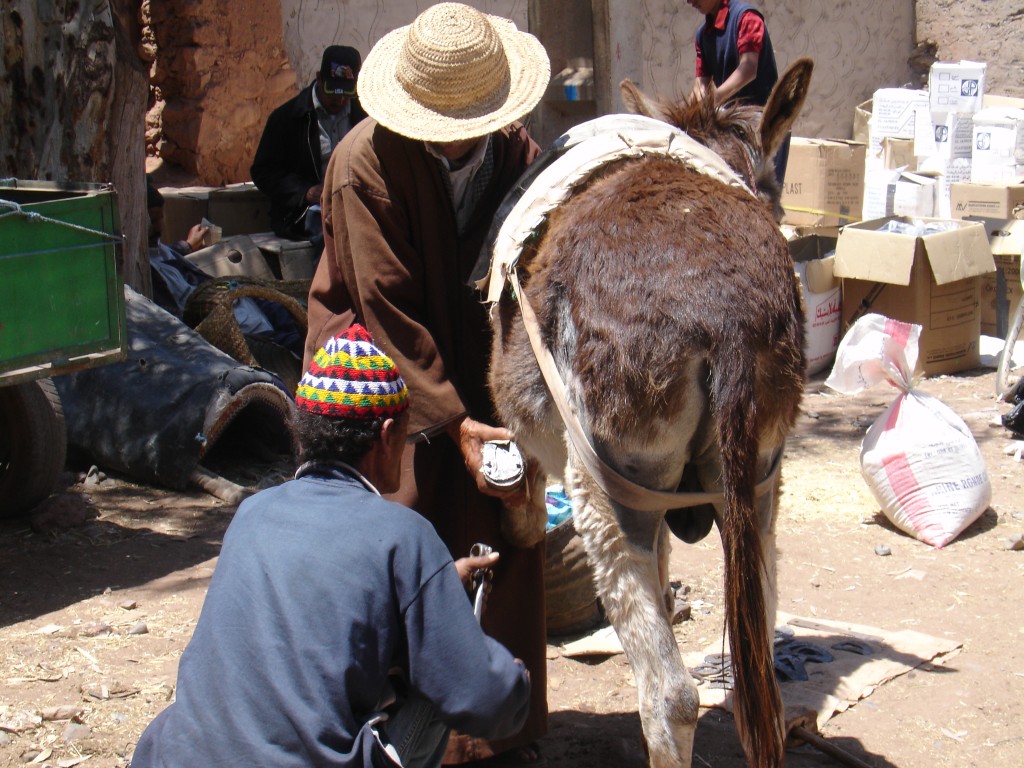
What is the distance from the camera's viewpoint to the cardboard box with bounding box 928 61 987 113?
8492 millimetres

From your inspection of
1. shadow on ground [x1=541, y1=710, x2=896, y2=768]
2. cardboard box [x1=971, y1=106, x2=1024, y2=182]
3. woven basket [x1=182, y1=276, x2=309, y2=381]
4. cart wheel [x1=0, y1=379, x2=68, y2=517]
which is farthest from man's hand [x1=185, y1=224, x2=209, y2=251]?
cardboard box [x1=971, y1=106, x2=1024, y2=182]

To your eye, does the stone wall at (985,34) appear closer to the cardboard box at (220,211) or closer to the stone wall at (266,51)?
the stone wall at (266,51)

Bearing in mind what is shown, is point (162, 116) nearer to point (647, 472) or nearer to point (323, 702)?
point (647, 472)

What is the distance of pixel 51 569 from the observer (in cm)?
437

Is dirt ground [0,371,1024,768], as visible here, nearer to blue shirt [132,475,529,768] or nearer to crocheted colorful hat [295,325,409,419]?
blue shirt [132,475,529,768]

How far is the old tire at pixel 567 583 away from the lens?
12.3 ft

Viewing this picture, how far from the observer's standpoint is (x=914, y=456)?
15.0ft

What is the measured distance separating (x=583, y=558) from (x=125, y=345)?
1.98m

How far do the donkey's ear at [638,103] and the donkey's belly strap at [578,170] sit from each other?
38cm

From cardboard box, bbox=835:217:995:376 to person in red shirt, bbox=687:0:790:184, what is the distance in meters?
0.89

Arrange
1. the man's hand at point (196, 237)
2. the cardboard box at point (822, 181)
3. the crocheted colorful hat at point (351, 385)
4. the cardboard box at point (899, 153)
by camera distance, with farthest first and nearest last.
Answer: the cardboard box at point (899, 153)
the cardboard box at point (822, 181)
the man's hand at point (196, 237)
the crocheted colorful hat at point (351, 385)

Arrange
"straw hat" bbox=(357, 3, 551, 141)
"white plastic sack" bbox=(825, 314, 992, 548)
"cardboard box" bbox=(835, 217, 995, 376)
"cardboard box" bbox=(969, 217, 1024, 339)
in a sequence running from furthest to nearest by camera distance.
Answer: "cardboard box" bbox=(969, 217, 1024, 339) < "cardboard box" bbox=(835, 217, 995, 376) < "white plastic sack" bbox=(825, 314, 992, 548) < "straw hat" bbox=(357, 3, 551, 141)

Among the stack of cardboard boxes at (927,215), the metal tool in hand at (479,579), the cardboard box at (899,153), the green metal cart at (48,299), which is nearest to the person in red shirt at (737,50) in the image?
the stack of cardboard boxes at (927,215)

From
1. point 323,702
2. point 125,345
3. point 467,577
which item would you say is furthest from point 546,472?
point 125,345
